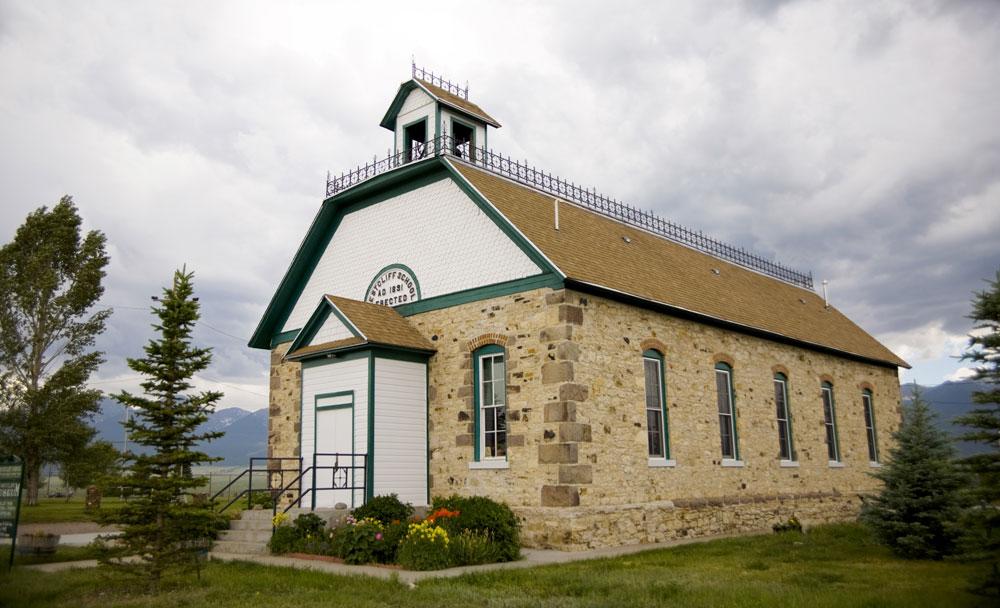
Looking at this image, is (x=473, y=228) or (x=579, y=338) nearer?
(x=579, y=338)

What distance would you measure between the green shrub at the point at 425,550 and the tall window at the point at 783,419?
12.3 meters

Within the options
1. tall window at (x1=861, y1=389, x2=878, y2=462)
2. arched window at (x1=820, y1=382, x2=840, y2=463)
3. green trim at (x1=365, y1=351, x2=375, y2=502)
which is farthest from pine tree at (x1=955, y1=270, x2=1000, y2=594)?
tall window at (x1=861, y1=389, x2=878, y2=462)

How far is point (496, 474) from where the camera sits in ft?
49.9

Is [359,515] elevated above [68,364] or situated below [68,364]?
below

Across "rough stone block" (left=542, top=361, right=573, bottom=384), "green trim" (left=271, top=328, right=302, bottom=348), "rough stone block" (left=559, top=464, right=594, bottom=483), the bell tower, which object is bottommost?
"rough stone block" (left=559, top=464, right=594, bottom=483)

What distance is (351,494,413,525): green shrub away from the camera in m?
14.0

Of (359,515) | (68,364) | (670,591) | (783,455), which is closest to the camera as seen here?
(670,591)

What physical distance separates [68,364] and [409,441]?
2333 cm

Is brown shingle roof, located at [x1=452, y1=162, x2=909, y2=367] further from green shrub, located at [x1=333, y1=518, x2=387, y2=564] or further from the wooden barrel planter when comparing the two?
the wooden barrel planter

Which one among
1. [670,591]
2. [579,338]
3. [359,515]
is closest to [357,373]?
[359,515]

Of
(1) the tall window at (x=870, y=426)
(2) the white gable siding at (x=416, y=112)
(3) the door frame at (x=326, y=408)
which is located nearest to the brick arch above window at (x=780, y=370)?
(1) the tall window at (x=870, y=426)

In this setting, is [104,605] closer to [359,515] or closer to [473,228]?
[359,515]

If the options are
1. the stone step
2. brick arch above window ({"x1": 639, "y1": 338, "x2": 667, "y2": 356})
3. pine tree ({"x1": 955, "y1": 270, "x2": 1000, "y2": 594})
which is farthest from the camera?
brick arch above window ({"x1": 639, "y1": 338, "x2": 667, "y2": 356})

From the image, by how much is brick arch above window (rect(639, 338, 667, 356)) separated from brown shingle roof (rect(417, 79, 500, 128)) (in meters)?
7.27
